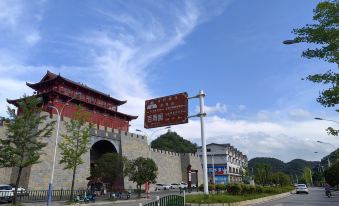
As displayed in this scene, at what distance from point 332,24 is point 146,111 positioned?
543 inches

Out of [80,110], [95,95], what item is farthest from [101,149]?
[80,110]

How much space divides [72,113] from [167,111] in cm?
3489

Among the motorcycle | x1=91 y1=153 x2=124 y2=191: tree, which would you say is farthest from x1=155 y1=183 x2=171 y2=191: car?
the motorcycle

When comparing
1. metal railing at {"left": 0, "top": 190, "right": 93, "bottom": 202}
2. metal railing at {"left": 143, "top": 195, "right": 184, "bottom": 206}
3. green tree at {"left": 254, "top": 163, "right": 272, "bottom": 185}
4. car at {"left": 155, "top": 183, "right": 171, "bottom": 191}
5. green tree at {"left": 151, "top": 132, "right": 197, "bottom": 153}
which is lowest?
metal railing at {"left": 143, "top": 195, "right": 184, "bottom": 206}

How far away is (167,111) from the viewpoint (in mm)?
23078

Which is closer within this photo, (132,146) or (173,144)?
(132,146)

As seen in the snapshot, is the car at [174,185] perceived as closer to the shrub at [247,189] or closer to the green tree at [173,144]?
the shrub at [247,189]

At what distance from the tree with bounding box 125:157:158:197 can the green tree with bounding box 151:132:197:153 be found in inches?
2590

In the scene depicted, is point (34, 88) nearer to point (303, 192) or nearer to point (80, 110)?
point (80, 110)

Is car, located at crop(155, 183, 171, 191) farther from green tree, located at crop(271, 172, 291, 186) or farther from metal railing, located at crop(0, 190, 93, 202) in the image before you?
metal railing, located at crop(0, 190, 93, 202)

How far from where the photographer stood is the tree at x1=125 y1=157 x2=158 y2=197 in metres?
39.5

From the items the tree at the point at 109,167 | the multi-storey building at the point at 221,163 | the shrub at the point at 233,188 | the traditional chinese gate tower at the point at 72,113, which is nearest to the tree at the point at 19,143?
the traditional chinese gate tower at the point at 72,113

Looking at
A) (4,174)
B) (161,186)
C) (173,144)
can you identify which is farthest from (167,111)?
(173,144)

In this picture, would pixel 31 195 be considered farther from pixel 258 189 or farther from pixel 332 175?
pixel 332 175
